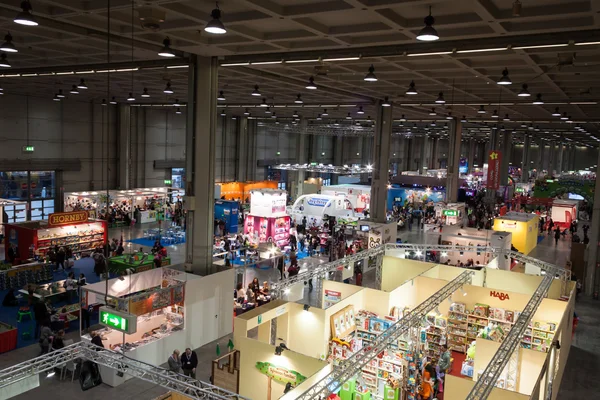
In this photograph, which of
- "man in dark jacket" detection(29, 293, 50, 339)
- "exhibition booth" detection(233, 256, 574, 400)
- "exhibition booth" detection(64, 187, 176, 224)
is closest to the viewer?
"exhibition booth" detection(233, 256, 574, 400)

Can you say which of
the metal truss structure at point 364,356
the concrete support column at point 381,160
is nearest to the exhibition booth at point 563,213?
the concrete support column at point 381,160

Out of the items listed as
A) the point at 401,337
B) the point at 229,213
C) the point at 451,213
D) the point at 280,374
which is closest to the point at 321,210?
the point at 229,213

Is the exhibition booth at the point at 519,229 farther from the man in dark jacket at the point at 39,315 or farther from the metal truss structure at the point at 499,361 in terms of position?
the man in dark jacket at the point at 39,315

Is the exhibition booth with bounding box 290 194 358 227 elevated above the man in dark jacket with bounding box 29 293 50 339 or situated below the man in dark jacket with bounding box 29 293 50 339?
above

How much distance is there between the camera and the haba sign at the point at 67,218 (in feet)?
61.8

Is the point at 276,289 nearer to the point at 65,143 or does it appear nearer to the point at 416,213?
the point at 65,143

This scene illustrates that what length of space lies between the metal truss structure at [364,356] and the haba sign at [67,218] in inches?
566

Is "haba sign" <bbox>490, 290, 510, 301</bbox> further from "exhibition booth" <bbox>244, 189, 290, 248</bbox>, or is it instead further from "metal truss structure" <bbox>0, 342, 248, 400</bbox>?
"exhibition booth" <bbox>244, 189, 290, 248</bbox>

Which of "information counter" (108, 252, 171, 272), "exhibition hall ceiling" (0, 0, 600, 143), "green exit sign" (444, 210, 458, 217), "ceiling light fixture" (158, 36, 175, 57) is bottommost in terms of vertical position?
"information counter" (108, 252, 171, 272)

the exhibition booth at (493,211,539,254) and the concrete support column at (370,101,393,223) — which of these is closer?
the concrete support column at (370,101,393,223)

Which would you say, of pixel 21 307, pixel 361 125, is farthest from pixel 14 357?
pixel 361 125

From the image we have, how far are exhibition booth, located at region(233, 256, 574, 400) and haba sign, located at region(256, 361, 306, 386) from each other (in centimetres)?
2

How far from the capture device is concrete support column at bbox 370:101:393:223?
66.8 feet

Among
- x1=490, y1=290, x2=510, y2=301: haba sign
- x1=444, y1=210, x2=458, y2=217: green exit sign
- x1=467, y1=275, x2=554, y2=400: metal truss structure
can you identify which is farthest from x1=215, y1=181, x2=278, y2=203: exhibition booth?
x1=467, y1=275, x2=554, y2=400: metal truss structure
